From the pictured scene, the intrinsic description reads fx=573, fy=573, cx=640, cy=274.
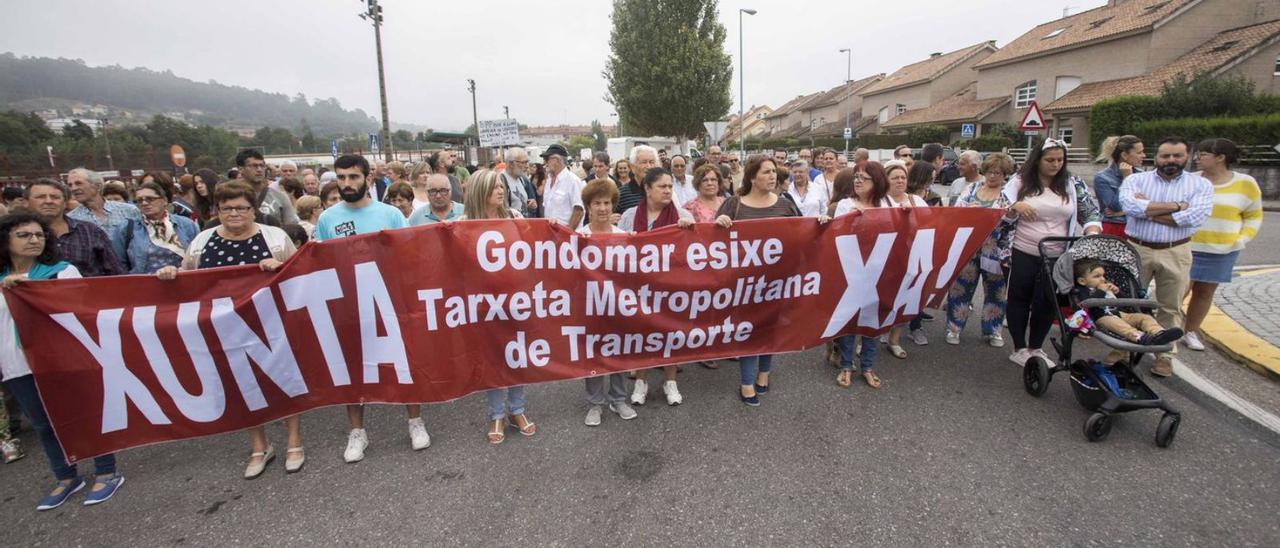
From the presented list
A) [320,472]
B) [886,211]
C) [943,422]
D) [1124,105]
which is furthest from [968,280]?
[1124,105]

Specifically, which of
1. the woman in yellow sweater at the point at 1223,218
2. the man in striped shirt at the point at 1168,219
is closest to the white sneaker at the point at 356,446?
the man in striped shirt at the point at 1168,219

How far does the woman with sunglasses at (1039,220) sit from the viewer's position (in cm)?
432

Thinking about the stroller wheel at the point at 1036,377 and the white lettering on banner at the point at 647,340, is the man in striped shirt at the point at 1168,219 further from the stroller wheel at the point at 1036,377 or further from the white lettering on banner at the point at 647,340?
the white lettering on banner at the point at 647,340

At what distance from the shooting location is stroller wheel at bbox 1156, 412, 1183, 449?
3.23 meters

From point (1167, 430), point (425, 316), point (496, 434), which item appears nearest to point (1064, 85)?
point (1167, 430)

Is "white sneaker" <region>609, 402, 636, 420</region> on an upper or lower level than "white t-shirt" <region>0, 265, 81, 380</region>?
lower

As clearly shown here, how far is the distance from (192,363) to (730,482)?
312 cm

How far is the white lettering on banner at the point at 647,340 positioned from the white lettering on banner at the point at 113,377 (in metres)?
2.39

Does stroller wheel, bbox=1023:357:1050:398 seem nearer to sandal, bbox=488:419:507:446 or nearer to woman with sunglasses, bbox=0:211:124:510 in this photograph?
sandal, bbox=488:419:507:446

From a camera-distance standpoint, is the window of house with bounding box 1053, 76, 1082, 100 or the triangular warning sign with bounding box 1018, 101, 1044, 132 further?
the window of house with bounding box 1053, 76, 1082, 100

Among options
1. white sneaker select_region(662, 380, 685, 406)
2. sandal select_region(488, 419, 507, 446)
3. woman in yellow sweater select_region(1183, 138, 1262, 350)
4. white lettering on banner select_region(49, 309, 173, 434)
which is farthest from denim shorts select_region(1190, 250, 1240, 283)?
white lettering on banner select_region(49, 309, 173, 434)

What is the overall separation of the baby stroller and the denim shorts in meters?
1.29

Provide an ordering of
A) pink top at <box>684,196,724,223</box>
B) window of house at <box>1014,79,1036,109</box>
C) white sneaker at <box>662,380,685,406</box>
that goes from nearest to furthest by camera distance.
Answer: white sneaker at <box>662,380,685,406</box> < pink top at <box>684,196,724,223</box> < window of house at <box>1014,79,1036,109</box>

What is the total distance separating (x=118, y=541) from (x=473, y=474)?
1.67 metres
